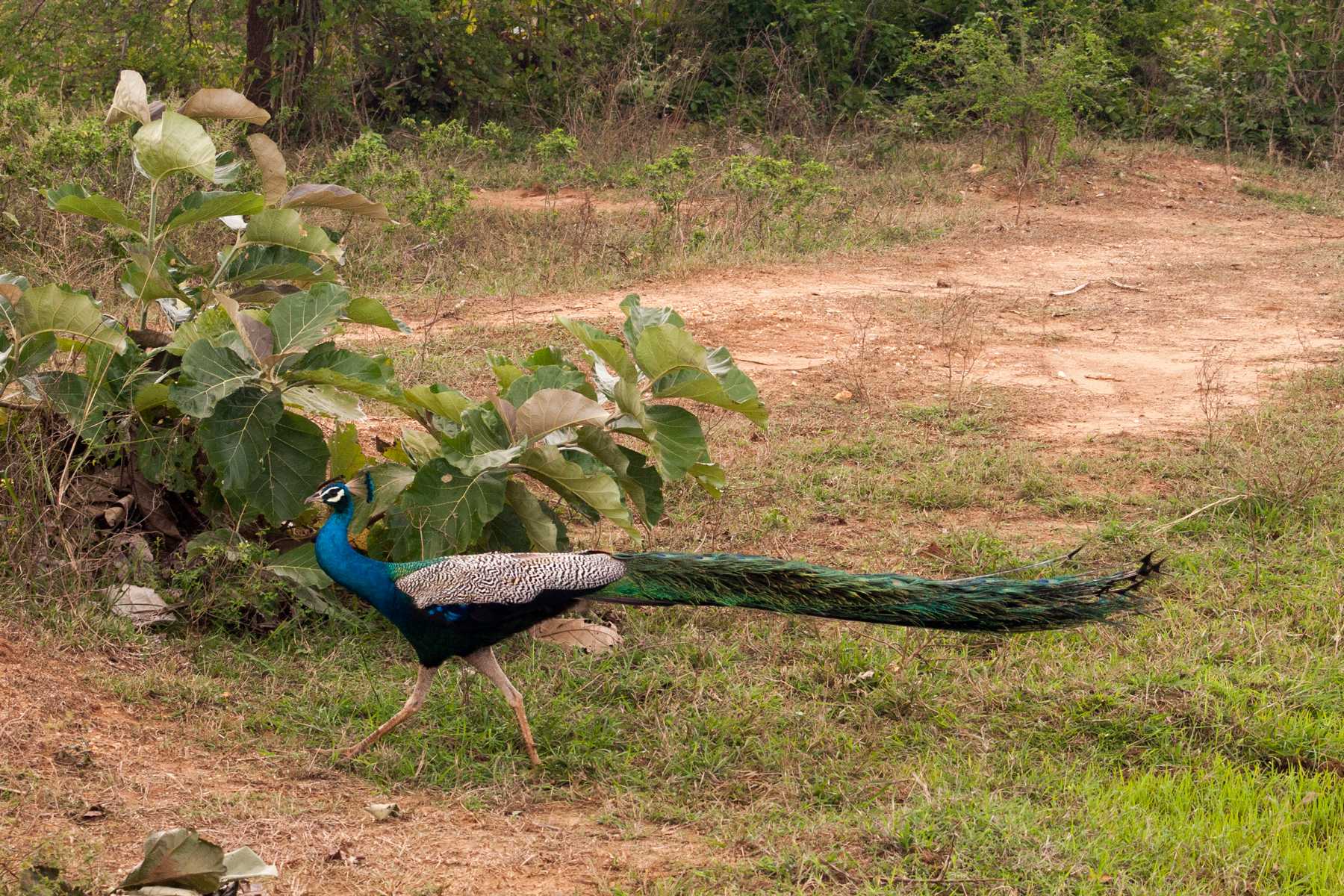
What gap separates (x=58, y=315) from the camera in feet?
12.4

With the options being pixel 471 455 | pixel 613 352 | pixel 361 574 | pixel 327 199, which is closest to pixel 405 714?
pixel 361 574

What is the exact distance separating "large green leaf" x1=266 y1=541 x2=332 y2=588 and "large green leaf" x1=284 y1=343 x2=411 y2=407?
571 millimetres

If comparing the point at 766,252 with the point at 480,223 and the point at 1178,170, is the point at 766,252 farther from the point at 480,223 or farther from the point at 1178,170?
the point at 1178,170

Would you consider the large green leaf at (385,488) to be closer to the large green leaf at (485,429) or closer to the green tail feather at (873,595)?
the large green leaf at (485,429)

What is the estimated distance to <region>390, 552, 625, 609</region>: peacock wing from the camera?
329cm

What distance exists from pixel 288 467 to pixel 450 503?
518 mm

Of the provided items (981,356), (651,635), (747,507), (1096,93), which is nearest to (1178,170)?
(1096,93)

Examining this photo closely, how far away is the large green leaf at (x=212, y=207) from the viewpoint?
12.9 ft

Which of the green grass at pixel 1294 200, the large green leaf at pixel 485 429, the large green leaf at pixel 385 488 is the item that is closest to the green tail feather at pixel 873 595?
the large green leaf at pixel 485 429

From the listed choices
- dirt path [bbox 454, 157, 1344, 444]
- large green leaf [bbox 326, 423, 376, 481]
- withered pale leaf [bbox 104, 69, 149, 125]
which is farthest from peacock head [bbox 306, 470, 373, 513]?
dirt path [bbox 454, 157, 1344, 444]

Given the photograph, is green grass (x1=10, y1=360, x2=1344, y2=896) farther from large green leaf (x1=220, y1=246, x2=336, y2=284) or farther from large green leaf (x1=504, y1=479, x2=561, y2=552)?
large green leaf (x1=220, y1=246, x2=336, y2=284)

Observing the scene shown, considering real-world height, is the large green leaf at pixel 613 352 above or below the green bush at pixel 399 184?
above

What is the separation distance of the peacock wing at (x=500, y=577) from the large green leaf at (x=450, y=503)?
11.5 inches

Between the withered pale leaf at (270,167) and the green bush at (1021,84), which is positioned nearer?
the withered pale leaf at (270,167)
